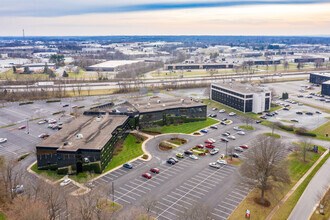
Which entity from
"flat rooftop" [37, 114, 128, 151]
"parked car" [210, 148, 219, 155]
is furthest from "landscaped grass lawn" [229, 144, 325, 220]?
"flat rooftop" [37, 114, 128, 151]

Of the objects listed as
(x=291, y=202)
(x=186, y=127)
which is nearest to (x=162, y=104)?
(x=186, y=127)

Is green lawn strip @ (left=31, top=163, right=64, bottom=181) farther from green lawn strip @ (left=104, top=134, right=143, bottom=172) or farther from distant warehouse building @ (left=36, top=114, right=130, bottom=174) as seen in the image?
green lawn strip @ (left=104, top=134, right=143, bottom=172)

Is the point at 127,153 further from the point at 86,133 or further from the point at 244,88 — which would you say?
the point at 244,88

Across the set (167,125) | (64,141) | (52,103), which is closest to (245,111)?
(167,125)

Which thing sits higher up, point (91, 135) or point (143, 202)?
point (91, 135)

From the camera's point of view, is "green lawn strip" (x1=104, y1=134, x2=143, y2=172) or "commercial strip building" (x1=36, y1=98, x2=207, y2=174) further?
"green lawn strip" (x1=104, y1=134, x2=143, y2=172)

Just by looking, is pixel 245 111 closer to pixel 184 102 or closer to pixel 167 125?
pixel 184 102
